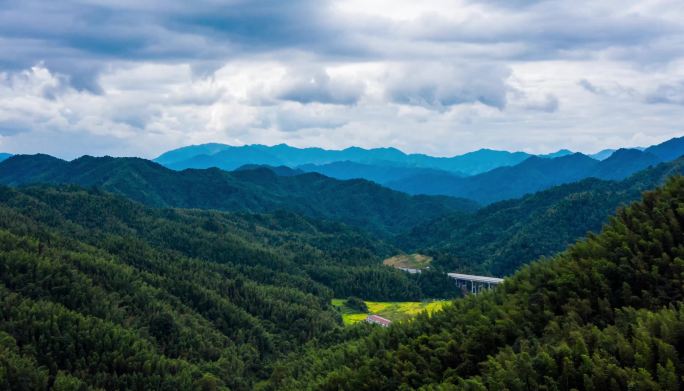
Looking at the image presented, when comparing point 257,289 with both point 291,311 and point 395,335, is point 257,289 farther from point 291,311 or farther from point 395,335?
point 395,335

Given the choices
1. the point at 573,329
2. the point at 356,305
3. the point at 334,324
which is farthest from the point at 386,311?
the point at 573,329

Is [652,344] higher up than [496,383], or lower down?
higher up

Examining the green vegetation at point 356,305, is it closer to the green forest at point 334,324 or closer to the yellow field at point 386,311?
the yellow field at point 386,311

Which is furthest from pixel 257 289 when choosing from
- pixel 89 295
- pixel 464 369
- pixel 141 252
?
pixel 464 369

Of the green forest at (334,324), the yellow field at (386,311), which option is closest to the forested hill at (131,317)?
the green forest at (334,324)

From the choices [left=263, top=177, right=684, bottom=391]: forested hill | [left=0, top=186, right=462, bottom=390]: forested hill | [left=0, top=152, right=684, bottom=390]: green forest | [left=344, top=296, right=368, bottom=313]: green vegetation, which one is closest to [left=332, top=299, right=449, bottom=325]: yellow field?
[left=344, top=296, right=368, bottom=313]: green vegetation

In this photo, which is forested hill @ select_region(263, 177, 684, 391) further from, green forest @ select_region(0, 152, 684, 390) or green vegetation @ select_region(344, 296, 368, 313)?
green vegetation @ select_region(344, 296, 368, 313)

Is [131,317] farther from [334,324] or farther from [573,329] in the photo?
[573,329]

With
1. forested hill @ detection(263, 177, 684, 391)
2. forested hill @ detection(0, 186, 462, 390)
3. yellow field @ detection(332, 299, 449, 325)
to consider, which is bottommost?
yellow field @ detection(332, 299, 449, 325)

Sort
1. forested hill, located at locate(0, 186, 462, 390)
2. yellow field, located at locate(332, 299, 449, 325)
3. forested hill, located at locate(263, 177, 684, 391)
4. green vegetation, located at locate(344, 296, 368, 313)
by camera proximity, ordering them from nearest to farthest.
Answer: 1. forested hill, located at locate(263, 177, 684, 391)
2. forested hill, located at locate(0, 186, 462, 390)
3. yellow field, located at locate(332, 299, 449, 325)
4. green vegetation, located at locate(344, 296, 368, 313)
